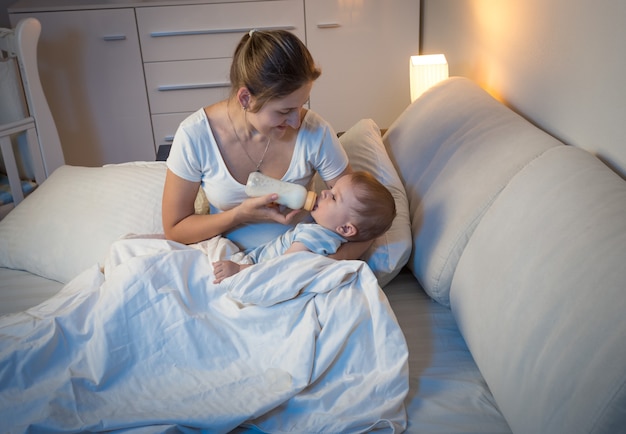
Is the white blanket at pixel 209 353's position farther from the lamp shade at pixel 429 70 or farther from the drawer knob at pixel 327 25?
the drawer knob at pixel 327 25

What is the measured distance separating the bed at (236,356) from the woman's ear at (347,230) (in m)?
0.14

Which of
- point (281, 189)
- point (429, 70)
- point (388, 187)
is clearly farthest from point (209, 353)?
point (429, 70)

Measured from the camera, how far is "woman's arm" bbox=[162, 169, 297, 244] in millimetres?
1523

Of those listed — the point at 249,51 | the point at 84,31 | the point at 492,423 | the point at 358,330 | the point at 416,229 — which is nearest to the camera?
the point at 492,423

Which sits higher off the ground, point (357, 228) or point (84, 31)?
point (84, 31)

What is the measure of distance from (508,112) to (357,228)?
21.9 inches

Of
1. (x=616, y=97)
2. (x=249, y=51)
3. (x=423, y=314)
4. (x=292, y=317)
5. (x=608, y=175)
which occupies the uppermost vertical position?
(x=249, y=51)

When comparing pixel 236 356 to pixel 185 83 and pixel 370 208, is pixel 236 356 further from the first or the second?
pixel 185 83

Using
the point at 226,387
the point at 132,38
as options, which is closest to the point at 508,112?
the point at 226,387

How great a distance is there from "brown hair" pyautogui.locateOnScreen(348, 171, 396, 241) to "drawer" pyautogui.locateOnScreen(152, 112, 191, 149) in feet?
6.53

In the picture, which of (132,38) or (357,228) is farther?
(132,38)

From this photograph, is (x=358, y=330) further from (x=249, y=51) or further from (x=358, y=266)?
(x=249, y=51)

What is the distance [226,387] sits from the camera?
1.16 metres

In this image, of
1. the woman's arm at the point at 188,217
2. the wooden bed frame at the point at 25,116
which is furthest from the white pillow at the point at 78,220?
the wooden bed frame at the point at 25,116
